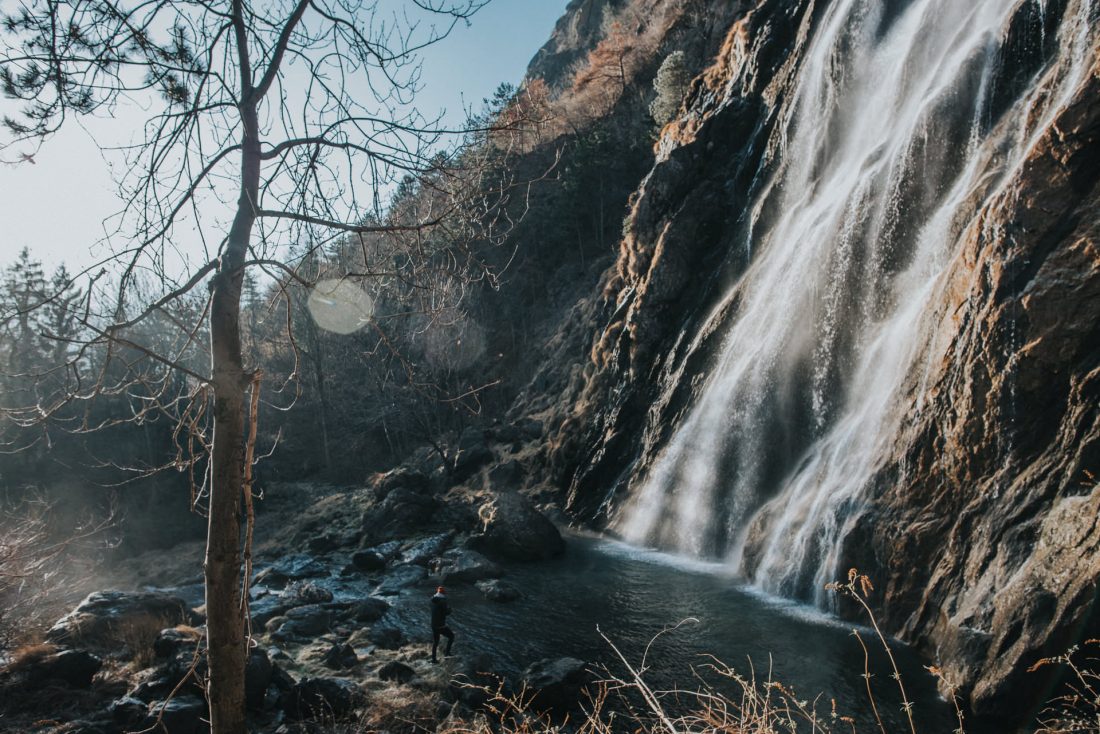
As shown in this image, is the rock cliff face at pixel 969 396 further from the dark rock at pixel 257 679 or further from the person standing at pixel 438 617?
the dark rock at pixel 257 679

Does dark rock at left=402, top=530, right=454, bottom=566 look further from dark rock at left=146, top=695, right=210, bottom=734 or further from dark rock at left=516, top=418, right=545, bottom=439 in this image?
dark rock at left=146, top=695, right=210, bottom=734

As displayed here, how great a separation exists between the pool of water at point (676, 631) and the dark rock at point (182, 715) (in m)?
4.70

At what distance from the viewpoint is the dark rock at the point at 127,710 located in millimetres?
7461

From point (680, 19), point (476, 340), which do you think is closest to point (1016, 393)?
point (476, 340)

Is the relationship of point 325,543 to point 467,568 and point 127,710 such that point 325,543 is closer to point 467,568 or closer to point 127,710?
point 467,568

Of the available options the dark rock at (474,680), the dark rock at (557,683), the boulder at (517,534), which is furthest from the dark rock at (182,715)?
the boulder at (517,534)

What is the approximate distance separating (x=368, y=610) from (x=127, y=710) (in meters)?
6.79

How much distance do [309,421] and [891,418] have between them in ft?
126

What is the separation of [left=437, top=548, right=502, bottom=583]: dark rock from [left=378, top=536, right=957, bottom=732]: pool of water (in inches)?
17.0

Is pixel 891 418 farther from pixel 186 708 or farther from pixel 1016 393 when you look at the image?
pixel 186 708

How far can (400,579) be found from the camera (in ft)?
58.2

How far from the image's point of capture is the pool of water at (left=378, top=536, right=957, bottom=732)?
8.80 meters

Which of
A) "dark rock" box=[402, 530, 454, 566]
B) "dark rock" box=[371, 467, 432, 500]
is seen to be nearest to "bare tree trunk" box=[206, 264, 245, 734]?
"dark rock" box=[402, 530, 454, 566]

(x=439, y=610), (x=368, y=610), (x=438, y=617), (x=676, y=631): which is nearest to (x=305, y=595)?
(x=368, y=610)
